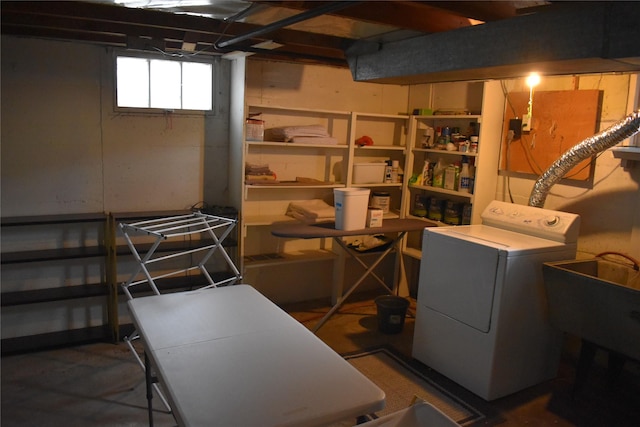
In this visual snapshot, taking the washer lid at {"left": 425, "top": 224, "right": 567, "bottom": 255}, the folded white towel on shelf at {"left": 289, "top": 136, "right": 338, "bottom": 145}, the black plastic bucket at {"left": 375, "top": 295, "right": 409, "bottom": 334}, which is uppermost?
the folded white towel on shelf at {"left": 289, "top": 136, "right": 338, "bottom": 145}

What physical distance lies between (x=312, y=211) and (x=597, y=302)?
2.12 metres

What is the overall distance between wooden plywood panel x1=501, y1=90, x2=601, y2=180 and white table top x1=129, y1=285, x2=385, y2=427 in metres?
2.52

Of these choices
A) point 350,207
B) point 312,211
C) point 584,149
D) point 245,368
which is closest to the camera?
point 245,368

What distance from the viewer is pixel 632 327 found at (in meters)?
2.52

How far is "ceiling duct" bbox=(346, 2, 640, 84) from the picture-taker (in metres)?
1.74

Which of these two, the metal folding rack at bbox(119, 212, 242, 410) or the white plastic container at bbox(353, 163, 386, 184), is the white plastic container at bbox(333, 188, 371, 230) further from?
the metal folding rack at bbox(119, 212, 242, 410)

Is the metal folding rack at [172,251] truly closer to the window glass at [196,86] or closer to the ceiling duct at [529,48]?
the window glass at [196,86]

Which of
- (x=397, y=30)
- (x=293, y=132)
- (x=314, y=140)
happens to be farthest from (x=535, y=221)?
(x=293, y=132)

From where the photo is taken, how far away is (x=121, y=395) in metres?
2.95

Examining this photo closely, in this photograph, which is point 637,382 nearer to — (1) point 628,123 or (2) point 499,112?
(1) point 628,123

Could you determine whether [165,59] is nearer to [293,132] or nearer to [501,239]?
[293,132]

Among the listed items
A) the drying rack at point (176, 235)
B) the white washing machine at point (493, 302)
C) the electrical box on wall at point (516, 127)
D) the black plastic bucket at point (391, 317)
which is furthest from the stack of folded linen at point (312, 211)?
the electrical box on wall at point (516, 127)

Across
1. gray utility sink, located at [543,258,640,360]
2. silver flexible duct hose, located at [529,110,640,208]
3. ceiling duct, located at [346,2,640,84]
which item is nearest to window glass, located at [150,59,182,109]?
ceiling duct, located at [346,2,640,84]

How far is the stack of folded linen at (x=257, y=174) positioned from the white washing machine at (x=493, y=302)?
1.35m
